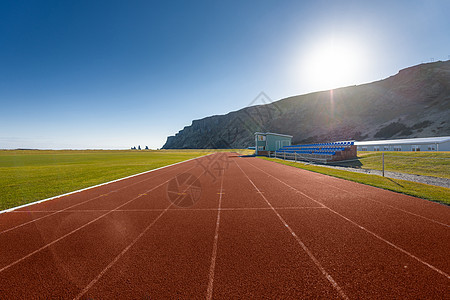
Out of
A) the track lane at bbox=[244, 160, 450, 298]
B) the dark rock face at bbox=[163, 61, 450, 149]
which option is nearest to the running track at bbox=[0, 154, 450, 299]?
the track lane at bbox=[244, 160, 450, 298]

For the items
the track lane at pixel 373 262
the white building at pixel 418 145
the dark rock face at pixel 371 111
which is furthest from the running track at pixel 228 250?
the dark rock face at pixel 371 111

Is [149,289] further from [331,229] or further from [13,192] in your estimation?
[13,192]

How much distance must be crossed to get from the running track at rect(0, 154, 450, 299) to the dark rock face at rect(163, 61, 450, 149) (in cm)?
7898

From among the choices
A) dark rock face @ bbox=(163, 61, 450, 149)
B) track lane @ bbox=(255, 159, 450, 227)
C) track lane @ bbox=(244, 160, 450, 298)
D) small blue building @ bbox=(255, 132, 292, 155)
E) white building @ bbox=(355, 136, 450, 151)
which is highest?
dark rock face @ bbox=(163, 61, 450, 149)

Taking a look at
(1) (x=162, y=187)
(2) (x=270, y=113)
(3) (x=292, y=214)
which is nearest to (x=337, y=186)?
(3) (x=292, y=214)

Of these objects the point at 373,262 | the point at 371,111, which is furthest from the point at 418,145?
the point at 371,111

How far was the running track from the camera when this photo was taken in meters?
2.89

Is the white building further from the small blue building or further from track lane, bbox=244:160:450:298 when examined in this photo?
track lane, bbox=244:160:450:298

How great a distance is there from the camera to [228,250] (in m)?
3.96

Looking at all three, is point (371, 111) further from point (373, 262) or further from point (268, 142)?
point (373, 262)

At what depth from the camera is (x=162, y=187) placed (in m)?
10.2

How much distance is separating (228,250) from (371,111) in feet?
353

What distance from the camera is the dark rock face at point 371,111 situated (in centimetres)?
6406

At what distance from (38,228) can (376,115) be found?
107 m
